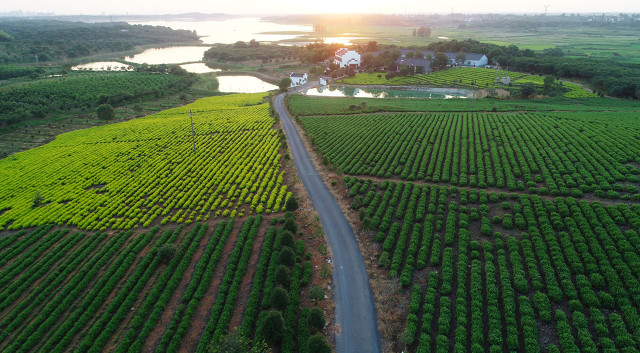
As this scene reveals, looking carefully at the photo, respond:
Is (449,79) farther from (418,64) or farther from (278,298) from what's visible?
(278,298)

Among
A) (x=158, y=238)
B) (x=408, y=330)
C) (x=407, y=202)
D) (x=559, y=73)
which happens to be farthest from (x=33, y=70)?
(x=559, y=73)

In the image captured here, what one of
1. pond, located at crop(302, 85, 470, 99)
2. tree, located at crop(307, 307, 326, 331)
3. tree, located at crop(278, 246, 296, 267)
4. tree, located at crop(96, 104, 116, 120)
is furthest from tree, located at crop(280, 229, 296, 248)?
pond, located at crop(302, 85, 470, 99)

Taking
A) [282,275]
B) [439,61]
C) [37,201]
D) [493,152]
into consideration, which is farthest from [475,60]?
[37,201]

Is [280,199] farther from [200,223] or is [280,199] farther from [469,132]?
[469,132]

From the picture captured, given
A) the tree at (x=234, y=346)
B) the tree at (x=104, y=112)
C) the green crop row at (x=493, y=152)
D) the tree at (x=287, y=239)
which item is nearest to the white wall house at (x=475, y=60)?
the green crop row at (x=493, y=152)

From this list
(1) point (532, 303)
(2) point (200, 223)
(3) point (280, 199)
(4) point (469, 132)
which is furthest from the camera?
(4) point (469, 132)

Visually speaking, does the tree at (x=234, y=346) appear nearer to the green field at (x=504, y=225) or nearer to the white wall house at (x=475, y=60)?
the green field at (x=504, y=225)
